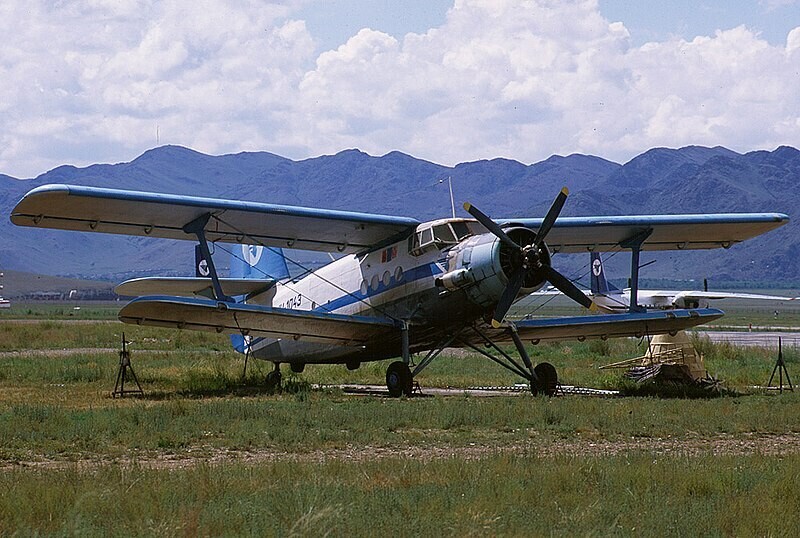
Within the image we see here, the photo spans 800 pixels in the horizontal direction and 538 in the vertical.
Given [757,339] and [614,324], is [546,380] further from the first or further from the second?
[757,339]

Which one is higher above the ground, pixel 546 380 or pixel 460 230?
pixel 460 230

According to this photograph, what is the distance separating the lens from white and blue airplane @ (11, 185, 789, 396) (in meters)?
19.8

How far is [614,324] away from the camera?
23.3 meters

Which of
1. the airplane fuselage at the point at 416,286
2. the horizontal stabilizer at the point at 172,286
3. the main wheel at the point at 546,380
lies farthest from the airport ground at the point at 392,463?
the horizontal stabilizer at the point at 172,286

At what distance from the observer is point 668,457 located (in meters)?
12.2

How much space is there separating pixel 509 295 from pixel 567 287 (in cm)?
176

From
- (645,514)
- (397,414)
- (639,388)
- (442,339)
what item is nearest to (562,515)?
(645,514)

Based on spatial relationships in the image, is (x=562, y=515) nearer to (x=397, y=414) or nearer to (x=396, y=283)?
(x=397, y=414)

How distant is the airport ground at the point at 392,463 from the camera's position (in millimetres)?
8688

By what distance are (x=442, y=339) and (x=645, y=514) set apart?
42.7ft

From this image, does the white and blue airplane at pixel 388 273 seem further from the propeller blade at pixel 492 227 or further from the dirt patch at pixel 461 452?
the dirt patch at pixel 461 452

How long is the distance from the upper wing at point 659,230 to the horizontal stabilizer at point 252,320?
13.9ft

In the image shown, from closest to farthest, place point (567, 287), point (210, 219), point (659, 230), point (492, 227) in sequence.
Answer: point (492, 227) → point (567, 287) → point (210, 219) → point (659, 230)

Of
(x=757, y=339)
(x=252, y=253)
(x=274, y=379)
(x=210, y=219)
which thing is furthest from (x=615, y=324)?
(x=757, y=339)
